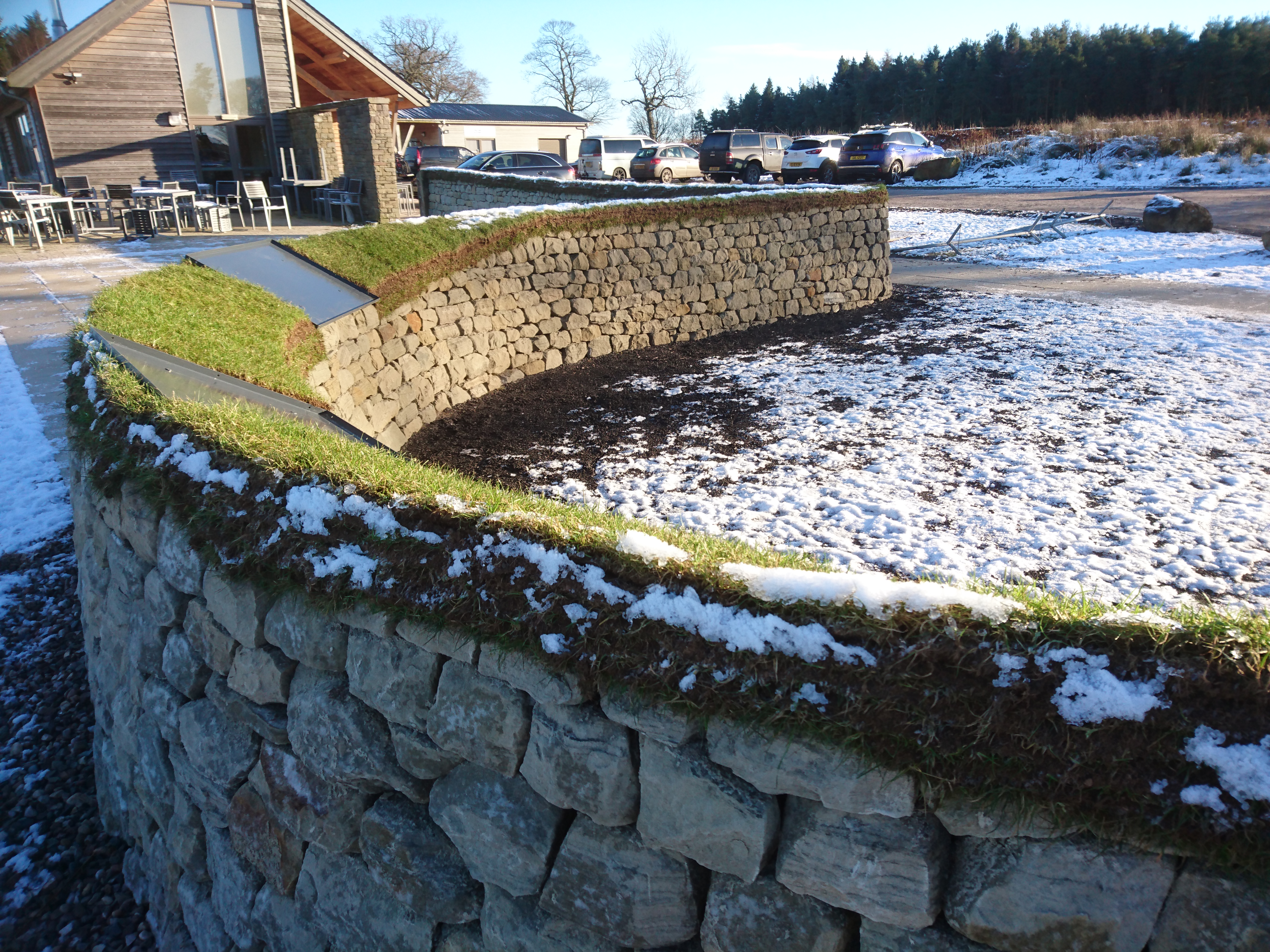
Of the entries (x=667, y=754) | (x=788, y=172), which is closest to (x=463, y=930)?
(x=667, y=754)

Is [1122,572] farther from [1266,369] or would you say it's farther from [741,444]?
[1266,369]

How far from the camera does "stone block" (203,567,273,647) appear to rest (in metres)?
2.58

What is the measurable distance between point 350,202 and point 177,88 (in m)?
5.19

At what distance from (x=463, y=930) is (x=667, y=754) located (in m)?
0.94

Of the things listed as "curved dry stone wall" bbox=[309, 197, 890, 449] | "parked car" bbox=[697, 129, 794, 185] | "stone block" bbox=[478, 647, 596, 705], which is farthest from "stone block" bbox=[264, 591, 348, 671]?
"parked car" bbox=[697, 129, 794, 185]

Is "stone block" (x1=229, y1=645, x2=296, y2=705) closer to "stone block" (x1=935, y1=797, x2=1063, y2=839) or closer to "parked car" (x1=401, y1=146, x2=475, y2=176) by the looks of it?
"stone block" (x1=935, y1=797, x2=1063, y2=839)

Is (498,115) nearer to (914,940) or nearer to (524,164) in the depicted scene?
(524,164)

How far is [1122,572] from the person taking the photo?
13.7ft

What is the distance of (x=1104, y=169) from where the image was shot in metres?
25.1

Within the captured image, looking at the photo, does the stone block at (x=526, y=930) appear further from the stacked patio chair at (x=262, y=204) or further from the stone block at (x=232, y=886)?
the stacked patio chair at (x=262, y=204)

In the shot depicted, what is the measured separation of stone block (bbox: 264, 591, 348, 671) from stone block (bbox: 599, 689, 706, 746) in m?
0.98

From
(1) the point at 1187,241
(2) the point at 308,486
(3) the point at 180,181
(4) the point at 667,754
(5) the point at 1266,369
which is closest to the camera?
(4) the point at 667,754

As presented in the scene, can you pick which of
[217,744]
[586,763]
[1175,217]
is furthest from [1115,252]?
[217,744]

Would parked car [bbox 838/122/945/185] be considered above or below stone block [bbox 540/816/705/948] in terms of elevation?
above
